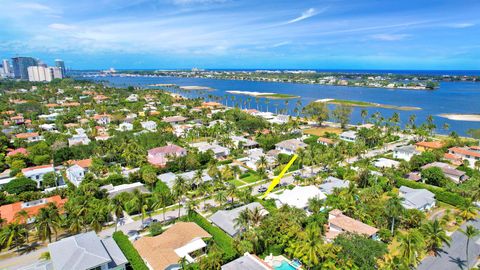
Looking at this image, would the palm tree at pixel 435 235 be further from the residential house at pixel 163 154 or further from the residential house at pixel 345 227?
the residential house at pixel 163 154

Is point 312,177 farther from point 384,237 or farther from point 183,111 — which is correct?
point 183,111

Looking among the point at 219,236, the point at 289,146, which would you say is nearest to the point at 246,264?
the point at 219,236

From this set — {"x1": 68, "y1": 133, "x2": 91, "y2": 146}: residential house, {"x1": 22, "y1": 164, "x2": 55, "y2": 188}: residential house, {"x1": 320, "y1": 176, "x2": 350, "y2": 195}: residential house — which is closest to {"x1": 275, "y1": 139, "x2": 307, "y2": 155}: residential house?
{"x1": 320, "y1": 176, "x2": 350, "y2": 195}: residential house

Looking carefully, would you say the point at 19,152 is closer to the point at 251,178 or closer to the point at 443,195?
the point at 251,178

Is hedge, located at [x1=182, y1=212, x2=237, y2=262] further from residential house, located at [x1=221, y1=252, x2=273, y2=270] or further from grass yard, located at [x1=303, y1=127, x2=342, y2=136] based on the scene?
grass yard, located at [x1=303, y1=127, x2=342, y2=136]

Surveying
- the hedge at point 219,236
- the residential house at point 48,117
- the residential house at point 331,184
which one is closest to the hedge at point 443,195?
the residential house at point 331,184

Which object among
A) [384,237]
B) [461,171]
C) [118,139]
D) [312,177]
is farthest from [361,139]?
[118,139]
